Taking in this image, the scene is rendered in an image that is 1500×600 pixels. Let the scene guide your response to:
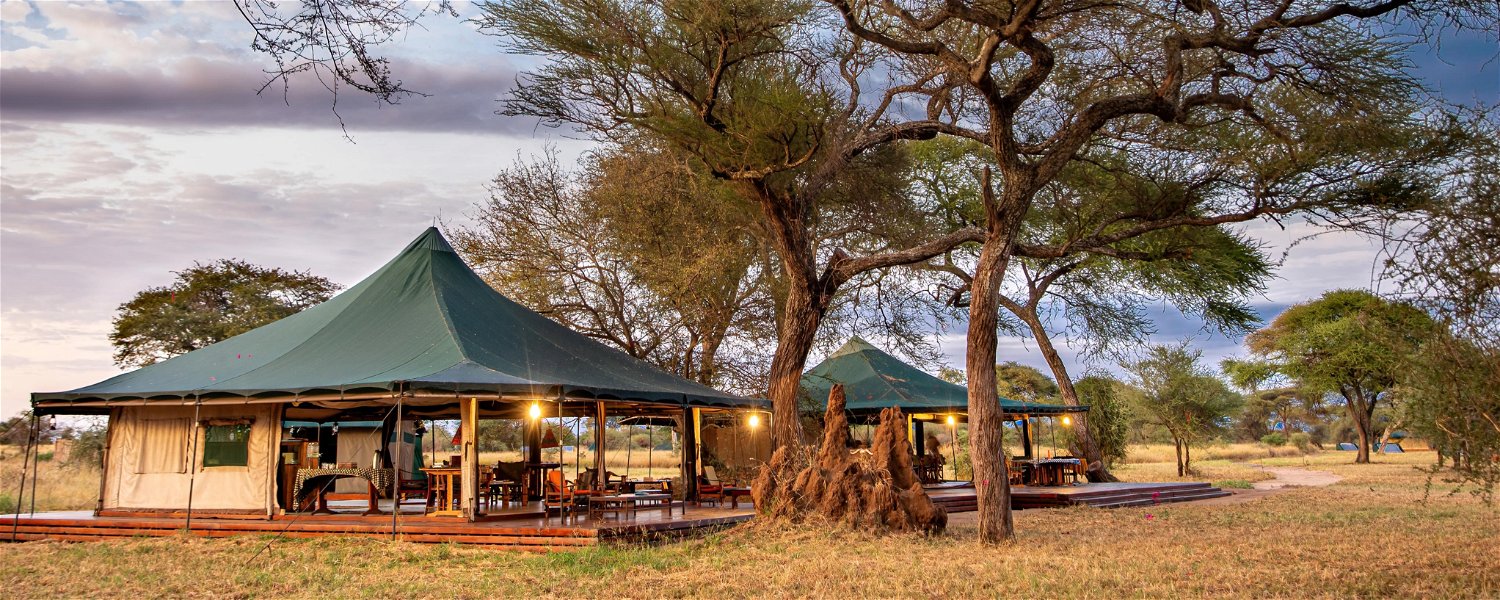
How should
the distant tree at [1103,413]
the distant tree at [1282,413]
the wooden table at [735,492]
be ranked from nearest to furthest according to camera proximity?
the wooden table at [735,492] < the distant tree at [1103,413] < the distant tree at [1282,413]

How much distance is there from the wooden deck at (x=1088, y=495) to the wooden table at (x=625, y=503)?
469 centimetres

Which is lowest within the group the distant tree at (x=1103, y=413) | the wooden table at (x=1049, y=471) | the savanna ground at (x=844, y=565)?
the savanna ground at (x=844, y=565)

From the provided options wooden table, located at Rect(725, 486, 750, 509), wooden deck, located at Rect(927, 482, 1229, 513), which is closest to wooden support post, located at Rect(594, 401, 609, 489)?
wooden table, located at Rect(725, 486, 750, 509)

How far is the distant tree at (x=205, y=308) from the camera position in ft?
88.4

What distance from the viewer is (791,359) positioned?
1631 cm

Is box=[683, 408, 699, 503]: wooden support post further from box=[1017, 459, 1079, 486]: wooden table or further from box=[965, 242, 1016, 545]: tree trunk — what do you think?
box=[1017, 459, 1079, 486]: wooden table

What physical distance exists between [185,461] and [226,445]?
667 mm

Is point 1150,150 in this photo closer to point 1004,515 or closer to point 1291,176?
point 1291,176

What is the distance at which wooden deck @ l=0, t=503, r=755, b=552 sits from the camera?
11055mm

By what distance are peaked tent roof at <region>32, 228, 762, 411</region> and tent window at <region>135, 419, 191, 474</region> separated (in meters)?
0.66

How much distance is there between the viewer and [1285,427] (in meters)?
56.1

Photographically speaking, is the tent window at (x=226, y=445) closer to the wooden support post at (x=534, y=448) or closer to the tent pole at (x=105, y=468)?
the tent pole at (x=105, y=468)

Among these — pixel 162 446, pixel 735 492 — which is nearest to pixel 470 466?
pixel 735 492

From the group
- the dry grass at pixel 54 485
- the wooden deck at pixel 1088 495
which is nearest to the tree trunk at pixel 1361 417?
the wooden deck at pixel 1088 495
